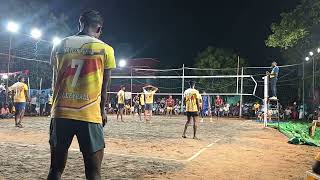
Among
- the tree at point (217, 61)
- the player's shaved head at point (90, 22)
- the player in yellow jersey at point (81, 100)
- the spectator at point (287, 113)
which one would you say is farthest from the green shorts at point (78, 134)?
the tree at point (217, 61)

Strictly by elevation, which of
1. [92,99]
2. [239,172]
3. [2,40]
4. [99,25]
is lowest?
[239,172]

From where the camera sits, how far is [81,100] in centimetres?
302

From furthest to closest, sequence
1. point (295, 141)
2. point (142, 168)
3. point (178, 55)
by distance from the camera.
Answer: point (178, 55) → point (295, 141) → point (142, 168)

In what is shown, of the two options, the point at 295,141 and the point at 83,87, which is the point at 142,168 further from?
the point at 295,141

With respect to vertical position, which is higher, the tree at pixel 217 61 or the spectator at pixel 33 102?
the tree at pixel 217 61

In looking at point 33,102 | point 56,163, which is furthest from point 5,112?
point 56,163

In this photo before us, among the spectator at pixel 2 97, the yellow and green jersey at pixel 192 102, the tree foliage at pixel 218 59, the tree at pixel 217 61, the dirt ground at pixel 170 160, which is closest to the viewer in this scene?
the dirt ground at pixel 170 160

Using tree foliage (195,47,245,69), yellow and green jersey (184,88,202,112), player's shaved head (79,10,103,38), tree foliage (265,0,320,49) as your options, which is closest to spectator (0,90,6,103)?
yellow and green jersey (184,88,202,112)

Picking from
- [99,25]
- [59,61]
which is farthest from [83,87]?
[99,25]

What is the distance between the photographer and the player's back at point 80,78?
3.02m

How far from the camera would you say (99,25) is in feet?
10.9

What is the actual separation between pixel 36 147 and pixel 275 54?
3897cm

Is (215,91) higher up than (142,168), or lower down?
higher up

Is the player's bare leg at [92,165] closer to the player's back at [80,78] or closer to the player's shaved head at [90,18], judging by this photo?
the player's back at [80,78]
